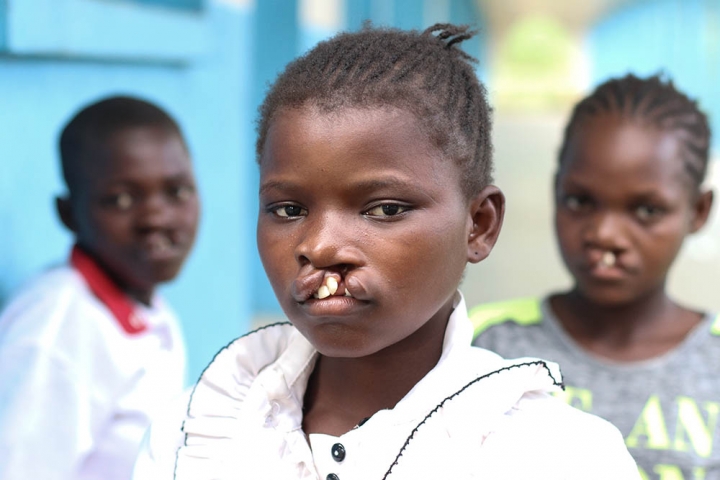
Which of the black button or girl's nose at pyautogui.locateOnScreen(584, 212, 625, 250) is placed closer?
the black button

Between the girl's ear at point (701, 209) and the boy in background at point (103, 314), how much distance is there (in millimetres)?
1271

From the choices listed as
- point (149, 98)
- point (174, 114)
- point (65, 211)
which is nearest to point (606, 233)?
point (65, 211)

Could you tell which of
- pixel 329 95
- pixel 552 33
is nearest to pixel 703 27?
pixel 552 33

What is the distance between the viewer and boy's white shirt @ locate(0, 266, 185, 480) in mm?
2105

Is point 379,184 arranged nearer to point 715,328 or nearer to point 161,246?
point 715,328

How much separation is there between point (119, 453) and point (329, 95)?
4.09 ft

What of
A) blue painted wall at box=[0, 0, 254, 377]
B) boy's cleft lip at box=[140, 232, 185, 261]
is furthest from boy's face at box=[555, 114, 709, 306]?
blue painted wall at box=[0, 0, 254, 377]

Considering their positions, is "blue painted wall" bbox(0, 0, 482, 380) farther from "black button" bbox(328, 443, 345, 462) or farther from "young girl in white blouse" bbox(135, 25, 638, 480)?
"black button" bbox(328, 443, 345, 462)

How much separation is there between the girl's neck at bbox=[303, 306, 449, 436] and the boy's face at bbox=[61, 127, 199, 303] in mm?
1092

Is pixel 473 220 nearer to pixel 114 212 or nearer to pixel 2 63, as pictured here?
pixel 114 212

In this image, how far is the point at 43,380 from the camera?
2.13m

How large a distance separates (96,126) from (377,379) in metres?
1.32

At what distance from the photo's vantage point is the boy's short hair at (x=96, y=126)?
2.44 m

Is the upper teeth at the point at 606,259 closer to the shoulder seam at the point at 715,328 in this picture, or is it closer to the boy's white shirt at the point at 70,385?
the shoulder seam at the point at 715,328
